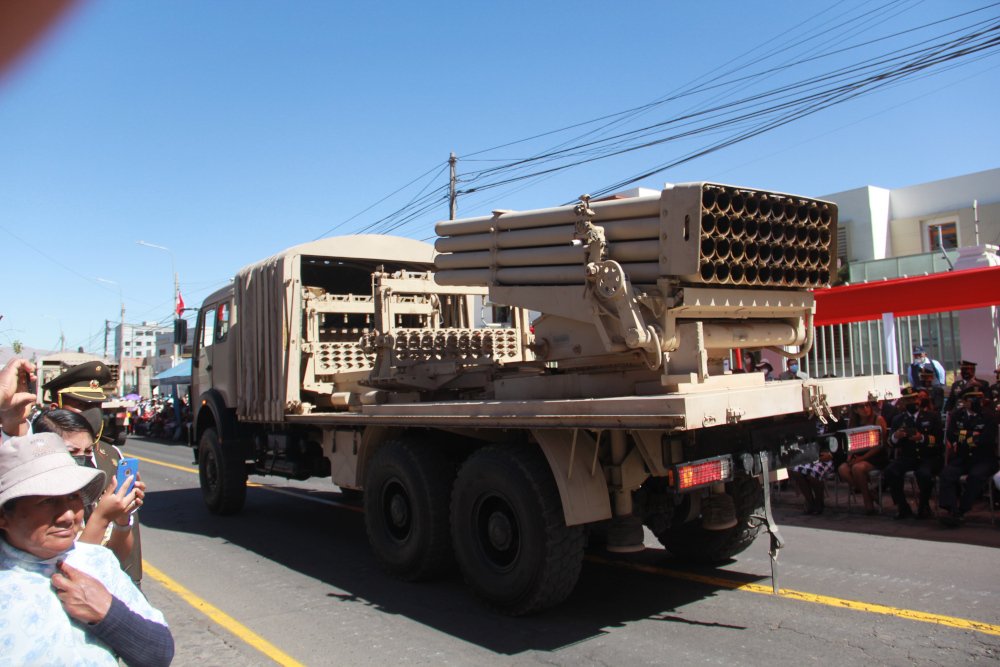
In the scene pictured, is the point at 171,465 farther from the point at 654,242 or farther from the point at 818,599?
the point at 818,599

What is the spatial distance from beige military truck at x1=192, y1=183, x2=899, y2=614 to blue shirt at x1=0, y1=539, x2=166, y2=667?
9.48 feet

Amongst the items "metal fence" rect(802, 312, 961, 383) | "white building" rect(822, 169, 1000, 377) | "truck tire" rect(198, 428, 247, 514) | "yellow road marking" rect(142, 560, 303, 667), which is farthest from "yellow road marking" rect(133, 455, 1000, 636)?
"white building" rect(822, 169, 1000, 377)

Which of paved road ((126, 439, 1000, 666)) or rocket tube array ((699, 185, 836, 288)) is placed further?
rocket tube array ((699, 185, 836, 288))

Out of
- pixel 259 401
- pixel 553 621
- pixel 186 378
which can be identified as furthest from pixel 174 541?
pixel 186 378

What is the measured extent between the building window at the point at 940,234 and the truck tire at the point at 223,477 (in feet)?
83.3

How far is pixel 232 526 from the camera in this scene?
9258mm

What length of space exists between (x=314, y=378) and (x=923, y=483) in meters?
6.74

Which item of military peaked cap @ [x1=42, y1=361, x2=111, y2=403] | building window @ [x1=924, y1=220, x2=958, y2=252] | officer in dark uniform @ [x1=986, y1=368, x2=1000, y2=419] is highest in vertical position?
building window @ [x1=924, y1=220, x2=958, y2=252]

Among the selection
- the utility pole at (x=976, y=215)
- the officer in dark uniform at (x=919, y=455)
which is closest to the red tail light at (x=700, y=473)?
the officer in dark uniform at (x=919, y=455)

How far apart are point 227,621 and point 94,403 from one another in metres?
2.06

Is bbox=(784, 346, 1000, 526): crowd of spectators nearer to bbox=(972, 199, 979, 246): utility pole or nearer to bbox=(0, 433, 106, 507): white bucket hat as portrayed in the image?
bbox=(0, 433, 106, 507): white bucket hat

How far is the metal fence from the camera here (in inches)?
496

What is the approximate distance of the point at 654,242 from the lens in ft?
17.1

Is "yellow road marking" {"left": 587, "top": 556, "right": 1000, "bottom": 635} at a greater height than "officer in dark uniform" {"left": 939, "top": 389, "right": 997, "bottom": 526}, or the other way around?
"officer in dark uniform" {"left": 939, "top": 389, "right": 997, "bottom": 526}
